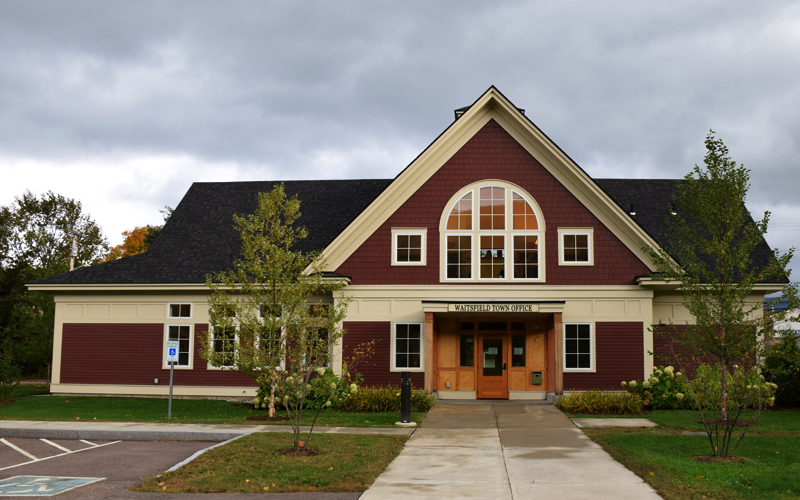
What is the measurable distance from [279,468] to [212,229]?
16.6 m

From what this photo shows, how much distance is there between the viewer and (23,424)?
14.4m

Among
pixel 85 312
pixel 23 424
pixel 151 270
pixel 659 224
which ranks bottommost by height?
pixel 23 424

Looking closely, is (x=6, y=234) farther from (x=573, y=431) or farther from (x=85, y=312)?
(x=573, y=431)

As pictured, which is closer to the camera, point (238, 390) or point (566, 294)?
point (566, 294)

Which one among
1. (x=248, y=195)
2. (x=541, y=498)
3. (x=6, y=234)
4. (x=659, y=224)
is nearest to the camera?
(x=541, y=498)

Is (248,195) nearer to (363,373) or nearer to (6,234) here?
(363,373)

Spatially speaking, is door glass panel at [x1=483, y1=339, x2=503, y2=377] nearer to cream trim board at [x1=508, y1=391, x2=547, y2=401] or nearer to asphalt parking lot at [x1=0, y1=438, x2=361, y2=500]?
cream trim board at [x1=508, y1=391, x2=547, y2=401]

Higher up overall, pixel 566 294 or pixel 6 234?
pixel 6 234

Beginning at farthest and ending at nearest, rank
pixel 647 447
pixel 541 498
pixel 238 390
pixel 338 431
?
pixel 238 390
pixel 338 431
pixel 647 447
pixel 541 498

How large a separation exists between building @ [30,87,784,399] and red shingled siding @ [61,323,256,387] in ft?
0.26

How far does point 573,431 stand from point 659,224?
12190 mm

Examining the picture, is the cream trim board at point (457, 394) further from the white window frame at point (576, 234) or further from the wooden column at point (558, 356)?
the white window frame at point (576, 234)

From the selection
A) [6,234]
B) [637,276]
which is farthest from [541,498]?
[6,234]

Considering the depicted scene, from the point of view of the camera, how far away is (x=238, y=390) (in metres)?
21.8
